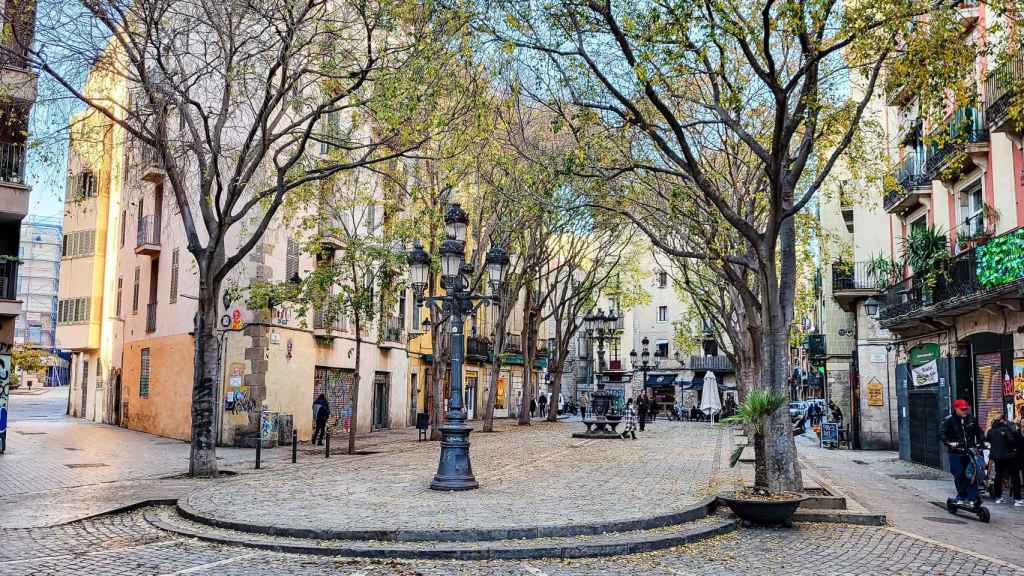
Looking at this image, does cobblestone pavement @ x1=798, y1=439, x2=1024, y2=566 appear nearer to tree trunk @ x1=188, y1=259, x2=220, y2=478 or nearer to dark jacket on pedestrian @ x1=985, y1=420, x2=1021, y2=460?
dark jacket on pedestrian @ x1=985, y1=420, x2=1021, y2=460

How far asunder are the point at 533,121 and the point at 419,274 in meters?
10.2

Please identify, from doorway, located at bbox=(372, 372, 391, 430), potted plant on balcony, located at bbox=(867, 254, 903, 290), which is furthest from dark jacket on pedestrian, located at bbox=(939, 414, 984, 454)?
doorway, located at bbox=(372, 372, 391, 430)

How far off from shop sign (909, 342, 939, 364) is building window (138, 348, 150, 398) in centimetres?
Result: 2444

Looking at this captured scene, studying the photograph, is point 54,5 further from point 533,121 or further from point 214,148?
point 533,121

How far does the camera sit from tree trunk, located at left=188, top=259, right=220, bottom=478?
624 inches

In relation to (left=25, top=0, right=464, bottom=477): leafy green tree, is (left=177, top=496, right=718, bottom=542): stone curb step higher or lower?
lower

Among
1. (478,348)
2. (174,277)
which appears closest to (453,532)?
(174,277)

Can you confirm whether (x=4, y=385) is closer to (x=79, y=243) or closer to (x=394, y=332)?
(x=394, y=332)

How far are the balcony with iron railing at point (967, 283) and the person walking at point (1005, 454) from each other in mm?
2542

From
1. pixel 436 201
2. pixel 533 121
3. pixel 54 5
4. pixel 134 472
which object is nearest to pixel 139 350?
pixel 436 201

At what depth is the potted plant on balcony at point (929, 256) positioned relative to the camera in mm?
18703

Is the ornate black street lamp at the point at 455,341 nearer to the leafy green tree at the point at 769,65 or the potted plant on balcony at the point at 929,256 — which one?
the leafy green tree at the point at 769,65

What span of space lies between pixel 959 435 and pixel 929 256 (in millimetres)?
7249

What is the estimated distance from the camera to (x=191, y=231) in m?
16.0
